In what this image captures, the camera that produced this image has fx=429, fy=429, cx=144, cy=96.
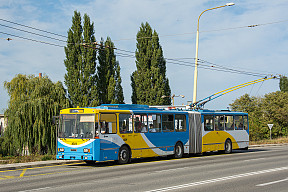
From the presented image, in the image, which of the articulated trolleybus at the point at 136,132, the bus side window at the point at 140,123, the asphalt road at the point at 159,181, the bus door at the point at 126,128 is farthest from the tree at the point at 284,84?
the asphalt road at the point at 159,181

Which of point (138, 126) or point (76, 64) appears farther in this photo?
point (76, 64)

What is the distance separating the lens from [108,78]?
1930 inches

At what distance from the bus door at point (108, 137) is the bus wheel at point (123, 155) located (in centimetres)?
37

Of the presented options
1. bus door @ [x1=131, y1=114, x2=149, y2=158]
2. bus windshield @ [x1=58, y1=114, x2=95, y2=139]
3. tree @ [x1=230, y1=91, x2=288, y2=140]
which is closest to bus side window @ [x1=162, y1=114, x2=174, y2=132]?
bus door @ [x1=131, y1=114, x2=149, y2=158]

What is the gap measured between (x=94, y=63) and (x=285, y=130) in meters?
37.1

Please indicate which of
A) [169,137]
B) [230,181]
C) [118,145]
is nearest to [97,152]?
[118,145]

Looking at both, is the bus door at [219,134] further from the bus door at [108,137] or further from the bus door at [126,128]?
the bus door at [108,137]

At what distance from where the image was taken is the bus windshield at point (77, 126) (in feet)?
62.4

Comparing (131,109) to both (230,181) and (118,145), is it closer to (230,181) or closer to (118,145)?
(118,145)

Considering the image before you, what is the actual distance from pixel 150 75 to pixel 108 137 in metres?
33.1

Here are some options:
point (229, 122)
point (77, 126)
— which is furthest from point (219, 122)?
point (77, 126)

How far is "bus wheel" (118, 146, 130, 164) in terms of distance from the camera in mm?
20073

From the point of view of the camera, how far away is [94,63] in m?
46.9

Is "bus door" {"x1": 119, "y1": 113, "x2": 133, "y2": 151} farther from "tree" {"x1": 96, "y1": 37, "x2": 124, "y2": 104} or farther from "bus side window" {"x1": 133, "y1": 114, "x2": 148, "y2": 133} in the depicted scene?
"tree" {"x1": 96, "y1": 37, "x2": 124, "y2": 104}
